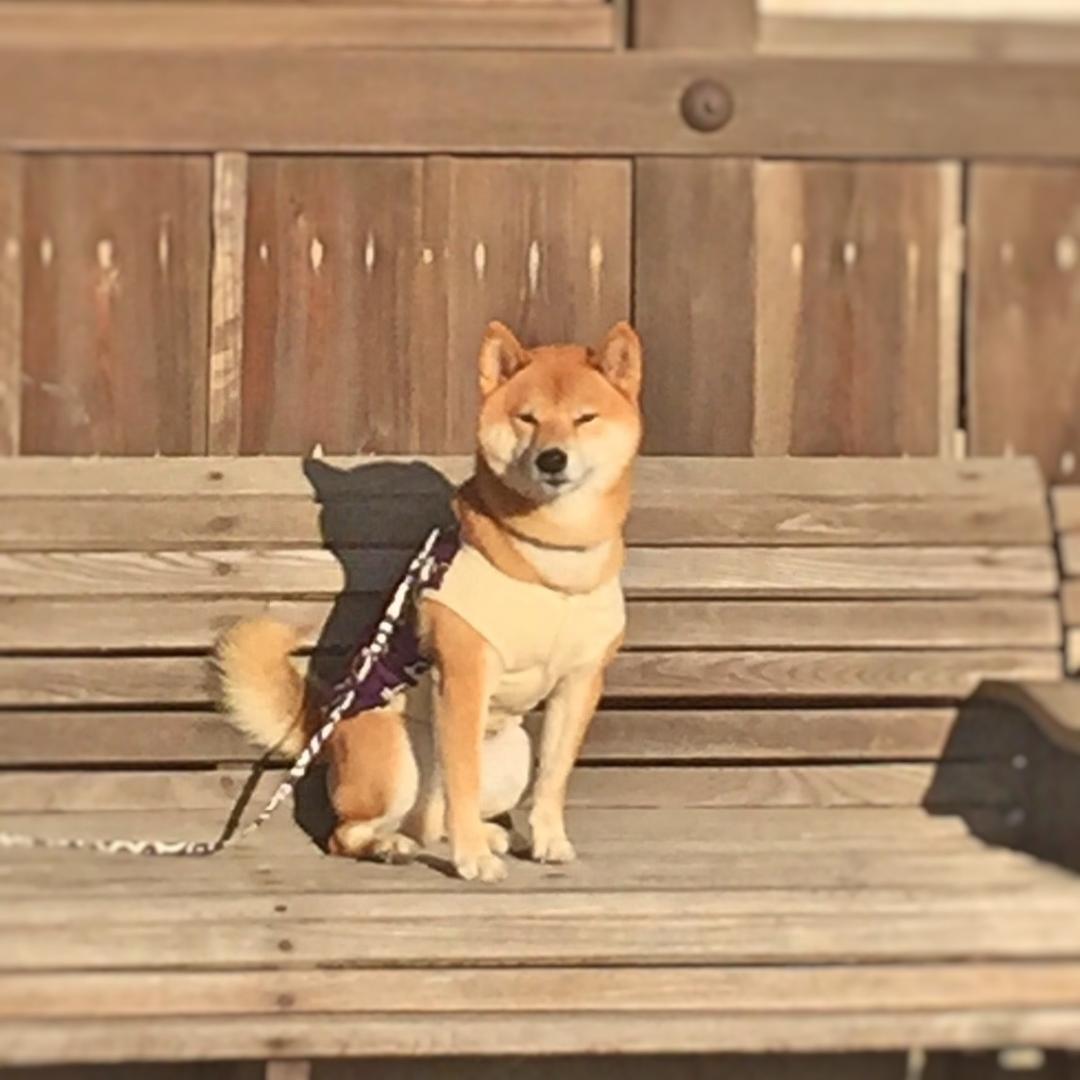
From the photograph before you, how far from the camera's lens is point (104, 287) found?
2.41 m

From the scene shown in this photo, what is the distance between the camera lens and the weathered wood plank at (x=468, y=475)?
2248 millimetres

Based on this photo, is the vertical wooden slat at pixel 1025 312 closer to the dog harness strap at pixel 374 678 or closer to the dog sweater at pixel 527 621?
the dog sweater at pixel 527 621

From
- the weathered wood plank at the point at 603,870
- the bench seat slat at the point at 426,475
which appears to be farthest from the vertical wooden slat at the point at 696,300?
the weathered wood plank at the point at 603,870

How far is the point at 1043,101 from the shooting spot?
2.48 meters

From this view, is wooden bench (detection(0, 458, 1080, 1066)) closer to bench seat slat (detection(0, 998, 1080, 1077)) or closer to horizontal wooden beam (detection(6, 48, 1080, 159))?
bench seat slat (detection(0, 998, 1080, 1077))

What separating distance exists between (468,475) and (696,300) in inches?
19.8

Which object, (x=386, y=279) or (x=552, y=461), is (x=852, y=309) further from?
(x=552, y=461)

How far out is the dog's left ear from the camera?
6.06ft

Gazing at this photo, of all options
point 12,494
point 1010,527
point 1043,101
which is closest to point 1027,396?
point 1010,527

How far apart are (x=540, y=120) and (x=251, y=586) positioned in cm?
92

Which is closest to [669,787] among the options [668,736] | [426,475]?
[668,736]

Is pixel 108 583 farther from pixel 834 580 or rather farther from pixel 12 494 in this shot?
pixel 834 580

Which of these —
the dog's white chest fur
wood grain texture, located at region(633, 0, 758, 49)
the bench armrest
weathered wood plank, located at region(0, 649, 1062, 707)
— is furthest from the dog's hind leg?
wood grain texture, located at region(633, 0, 758, 49)

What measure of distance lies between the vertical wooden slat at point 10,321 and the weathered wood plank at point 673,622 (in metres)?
0.37
